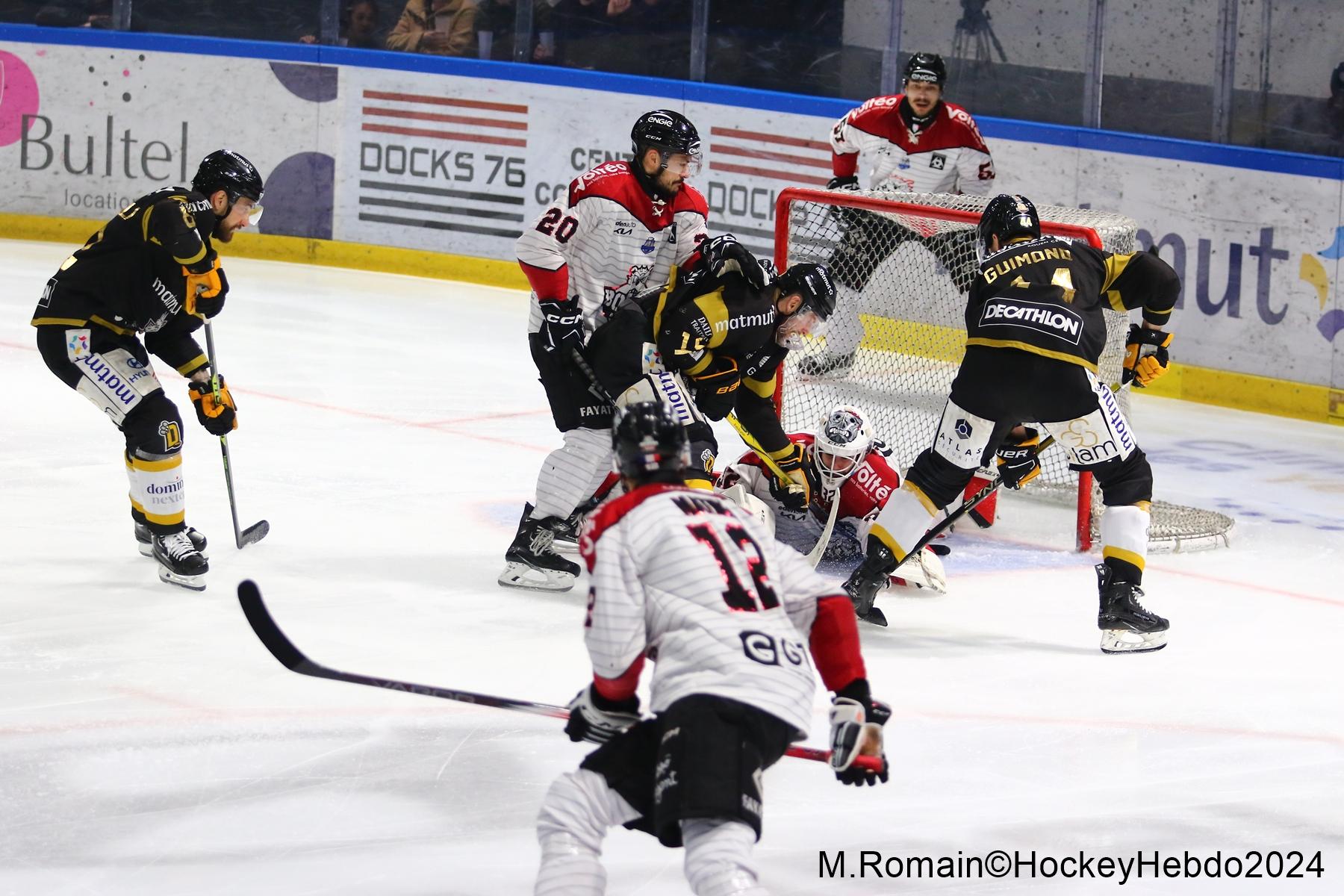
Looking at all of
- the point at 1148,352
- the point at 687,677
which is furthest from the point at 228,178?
the point at 687,677

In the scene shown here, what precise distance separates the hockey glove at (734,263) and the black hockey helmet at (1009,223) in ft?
2.06

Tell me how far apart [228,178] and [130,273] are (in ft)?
1.24

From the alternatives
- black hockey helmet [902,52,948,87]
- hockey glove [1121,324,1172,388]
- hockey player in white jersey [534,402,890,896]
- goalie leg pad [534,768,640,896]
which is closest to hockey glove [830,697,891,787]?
hockey player in white jersey [534,402,890,896]

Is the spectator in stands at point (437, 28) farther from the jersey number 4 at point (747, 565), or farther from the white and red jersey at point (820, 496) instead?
the jersey number 4 at point (747, 565)

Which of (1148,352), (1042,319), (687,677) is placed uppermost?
(1042,319)

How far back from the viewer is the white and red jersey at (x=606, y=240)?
205 inches

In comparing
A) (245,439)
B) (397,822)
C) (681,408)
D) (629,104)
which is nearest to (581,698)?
(397,822)

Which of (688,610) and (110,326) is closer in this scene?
(688,610)

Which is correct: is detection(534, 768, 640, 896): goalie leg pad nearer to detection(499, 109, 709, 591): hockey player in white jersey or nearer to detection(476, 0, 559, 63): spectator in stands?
detection(499, 109, 709, 591): hockey player in white jersey

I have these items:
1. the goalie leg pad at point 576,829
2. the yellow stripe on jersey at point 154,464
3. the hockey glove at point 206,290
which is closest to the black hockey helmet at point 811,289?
the hockey glove at point 206,290

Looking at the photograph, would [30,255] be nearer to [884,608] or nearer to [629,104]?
[629,104]

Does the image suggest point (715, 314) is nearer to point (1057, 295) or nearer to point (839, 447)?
point (839, 447)

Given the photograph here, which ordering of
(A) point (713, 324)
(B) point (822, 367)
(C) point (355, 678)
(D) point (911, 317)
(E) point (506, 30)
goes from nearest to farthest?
1. (C) point (355, 678)
2. (A) point (713, 324)
3. (B) point (822, 367)
4. (D) point (911, 317)
5. (E) point (506, 30)

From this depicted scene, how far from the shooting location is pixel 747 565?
284 centimetres
